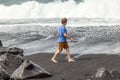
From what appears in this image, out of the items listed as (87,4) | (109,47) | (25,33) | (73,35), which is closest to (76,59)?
(109,47)

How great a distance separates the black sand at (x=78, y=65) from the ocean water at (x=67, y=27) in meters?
1.09

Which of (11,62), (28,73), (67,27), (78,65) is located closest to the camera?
(28,73)

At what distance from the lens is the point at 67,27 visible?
73.0 feet

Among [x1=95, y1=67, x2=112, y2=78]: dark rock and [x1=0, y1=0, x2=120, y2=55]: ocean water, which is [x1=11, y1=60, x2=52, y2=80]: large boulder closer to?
[x1=95, y1=67, x2=112, y2=78]: dark rock

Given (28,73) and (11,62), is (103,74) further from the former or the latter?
(11,62)

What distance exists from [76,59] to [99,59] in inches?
28.0

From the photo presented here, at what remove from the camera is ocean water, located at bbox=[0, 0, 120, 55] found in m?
16.1

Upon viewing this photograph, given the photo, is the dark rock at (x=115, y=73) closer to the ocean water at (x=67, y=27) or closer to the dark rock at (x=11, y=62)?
the dark rock at (x=11, y=62)

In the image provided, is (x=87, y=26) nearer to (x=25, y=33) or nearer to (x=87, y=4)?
(x=25, y=33)

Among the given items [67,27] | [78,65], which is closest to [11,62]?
[78,65]

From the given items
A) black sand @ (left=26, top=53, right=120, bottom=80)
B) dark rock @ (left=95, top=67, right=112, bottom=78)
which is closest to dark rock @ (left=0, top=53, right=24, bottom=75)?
black sand @ (left=26, top=53, right=120, bottom=80)

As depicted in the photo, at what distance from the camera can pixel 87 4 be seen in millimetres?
32750

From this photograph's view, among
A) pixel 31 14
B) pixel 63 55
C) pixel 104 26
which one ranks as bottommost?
pixel 31 14

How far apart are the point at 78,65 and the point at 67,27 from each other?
985cm
